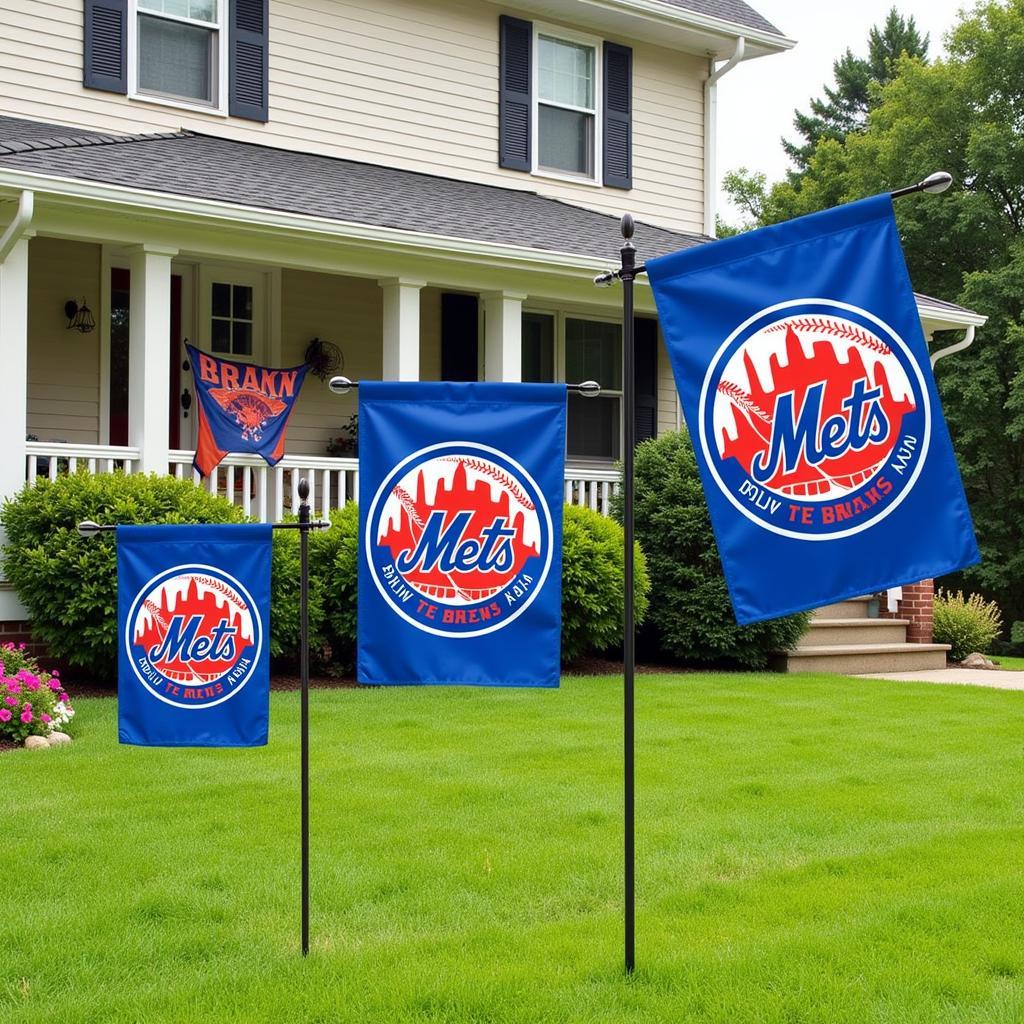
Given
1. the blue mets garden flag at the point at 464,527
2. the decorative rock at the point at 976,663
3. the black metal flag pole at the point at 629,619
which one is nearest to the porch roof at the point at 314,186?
the decorative rock at the point at 976,663

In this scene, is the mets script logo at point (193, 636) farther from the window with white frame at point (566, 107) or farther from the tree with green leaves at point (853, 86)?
the tree with green leaves at point (853, 86)

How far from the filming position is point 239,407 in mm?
11000

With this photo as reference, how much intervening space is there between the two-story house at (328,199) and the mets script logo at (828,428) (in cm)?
730

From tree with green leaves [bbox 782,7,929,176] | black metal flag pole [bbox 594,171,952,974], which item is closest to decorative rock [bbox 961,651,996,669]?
black metal flag pole [bbox 594,171,952,974]

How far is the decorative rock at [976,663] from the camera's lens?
1397 cm

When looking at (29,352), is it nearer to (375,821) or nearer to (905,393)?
(375,821)

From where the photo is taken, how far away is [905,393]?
3.57 m

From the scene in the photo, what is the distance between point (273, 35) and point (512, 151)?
115 inches

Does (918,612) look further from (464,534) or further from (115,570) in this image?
(464,534)

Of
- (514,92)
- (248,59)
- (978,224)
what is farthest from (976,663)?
(978,224)

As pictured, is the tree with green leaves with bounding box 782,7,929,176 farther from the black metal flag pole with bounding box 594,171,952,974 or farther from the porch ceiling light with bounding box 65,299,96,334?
the black metal flag pole with bounding box 594,171,952,974

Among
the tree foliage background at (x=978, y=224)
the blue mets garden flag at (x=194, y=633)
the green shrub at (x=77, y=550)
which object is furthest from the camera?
the tree foliage background at (x=978, y=224)

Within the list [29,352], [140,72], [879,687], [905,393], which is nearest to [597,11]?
[140,72]

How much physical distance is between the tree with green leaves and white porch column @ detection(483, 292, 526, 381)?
2815cm
